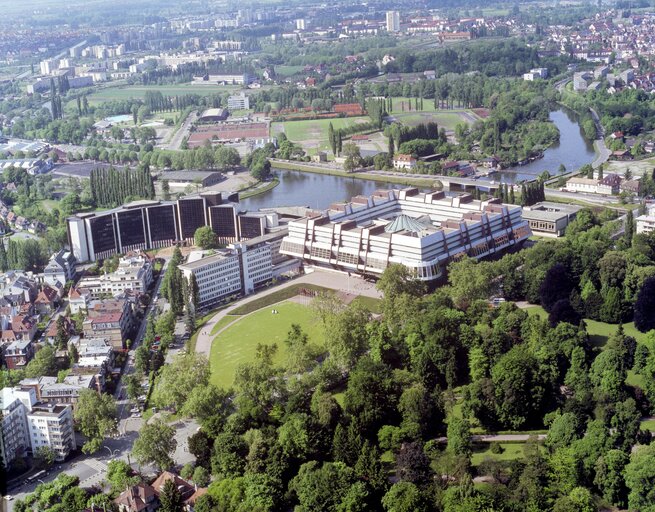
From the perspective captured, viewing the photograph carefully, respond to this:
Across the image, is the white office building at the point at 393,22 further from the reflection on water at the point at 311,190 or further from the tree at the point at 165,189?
the tree at the point at 165,189

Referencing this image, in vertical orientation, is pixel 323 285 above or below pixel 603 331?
above

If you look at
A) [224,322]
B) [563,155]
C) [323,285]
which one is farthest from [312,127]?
[224,322]

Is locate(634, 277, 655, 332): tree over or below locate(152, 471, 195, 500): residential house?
over

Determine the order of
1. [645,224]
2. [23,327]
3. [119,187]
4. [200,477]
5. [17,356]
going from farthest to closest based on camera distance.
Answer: [119,187] < [645,224] < [23,327] < [17,356] < [200,477]

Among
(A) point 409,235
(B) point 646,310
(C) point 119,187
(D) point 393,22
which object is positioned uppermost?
(D) point 393,22

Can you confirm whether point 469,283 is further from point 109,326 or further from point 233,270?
point 109,326

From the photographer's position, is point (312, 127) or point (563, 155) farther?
point (312, 127)

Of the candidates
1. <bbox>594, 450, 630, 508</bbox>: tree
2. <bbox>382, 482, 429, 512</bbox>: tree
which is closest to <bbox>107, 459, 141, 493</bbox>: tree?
<bbox>382, 482, 429, 512</bbox>: tree

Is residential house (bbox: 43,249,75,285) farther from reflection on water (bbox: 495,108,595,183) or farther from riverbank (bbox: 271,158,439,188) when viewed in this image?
reflection on water (bbox: 495,108,595,183)
